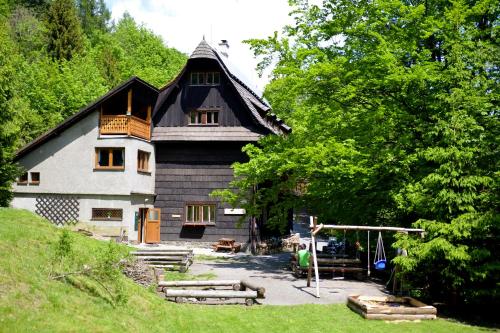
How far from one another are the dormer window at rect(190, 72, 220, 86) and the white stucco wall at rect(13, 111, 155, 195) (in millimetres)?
5161

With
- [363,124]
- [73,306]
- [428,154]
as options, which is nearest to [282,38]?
[363,124]

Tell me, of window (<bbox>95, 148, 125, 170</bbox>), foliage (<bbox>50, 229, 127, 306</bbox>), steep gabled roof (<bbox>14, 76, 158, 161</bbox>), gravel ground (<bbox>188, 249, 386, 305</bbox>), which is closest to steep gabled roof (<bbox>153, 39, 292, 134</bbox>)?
steep gabled roof (<bbox>14, 76, 158, 161</bbox>)

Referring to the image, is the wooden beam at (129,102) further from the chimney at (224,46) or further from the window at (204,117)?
the chimney at (224,46)

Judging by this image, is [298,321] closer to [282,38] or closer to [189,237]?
[282,38]

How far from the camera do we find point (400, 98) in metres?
18.8

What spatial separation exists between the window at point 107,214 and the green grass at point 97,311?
523 inches

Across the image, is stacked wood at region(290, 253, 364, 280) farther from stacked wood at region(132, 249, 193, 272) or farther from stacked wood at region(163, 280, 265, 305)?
stacked wood at region(132, 249, 193, 272)

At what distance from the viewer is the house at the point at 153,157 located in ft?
94.0

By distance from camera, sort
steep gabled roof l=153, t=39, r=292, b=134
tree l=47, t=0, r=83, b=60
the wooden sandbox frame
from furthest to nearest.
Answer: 1. tree l=47, t=0, r=83, b=60
2. steep gabled roof l=153, t=39, r=292, b=134
3. the wooden sandbox frame

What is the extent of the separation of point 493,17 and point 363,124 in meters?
7.65

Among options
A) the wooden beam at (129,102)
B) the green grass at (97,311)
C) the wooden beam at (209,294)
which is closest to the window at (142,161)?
the wooden beam at (129,102)

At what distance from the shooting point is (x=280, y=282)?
18266 millimetres

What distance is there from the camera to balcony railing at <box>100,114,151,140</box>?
28453 millimetres

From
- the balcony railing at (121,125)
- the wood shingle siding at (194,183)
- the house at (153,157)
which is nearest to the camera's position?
the balcony railing at (121,125)
